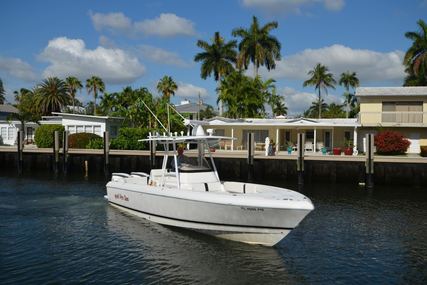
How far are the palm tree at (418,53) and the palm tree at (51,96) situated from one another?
4759 cm

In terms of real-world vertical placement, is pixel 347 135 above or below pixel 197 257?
above

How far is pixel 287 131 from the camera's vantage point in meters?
40.5

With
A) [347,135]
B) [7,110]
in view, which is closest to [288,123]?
[347,135]

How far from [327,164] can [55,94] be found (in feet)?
165

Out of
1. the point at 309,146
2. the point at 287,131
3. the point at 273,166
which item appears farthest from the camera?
the point at 287,131

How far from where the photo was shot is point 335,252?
12.4 m

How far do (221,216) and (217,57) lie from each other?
165ft

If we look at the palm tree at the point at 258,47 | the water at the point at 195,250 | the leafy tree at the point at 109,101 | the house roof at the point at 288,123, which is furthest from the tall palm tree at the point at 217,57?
the water at the point at 195,250

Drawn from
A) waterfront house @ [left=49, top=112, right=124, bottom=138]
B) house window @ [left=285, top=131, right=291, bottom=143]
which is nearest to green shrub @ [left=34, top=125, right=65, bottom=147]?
waterfront house @ [left=49, top=112, right=124, bottom=138]

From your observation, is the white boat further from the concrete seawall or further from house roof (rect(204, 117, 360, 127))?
house roof (rect(204, 117, 360, 127))

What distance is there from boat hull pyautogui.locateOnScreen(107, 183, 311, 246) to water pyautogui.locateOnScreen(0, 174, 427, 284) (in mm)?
326

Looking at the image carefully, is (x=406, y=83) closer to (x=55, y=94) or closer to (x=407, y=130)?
(x=407, y=130)

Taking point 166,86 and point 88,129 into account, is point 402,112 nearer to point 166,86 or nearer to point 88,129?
point 88,129

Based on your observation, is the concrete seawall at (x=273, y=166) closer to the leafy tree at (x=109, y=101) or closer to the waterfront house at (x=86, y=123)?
the waterfront house at (x=86, y=123)
